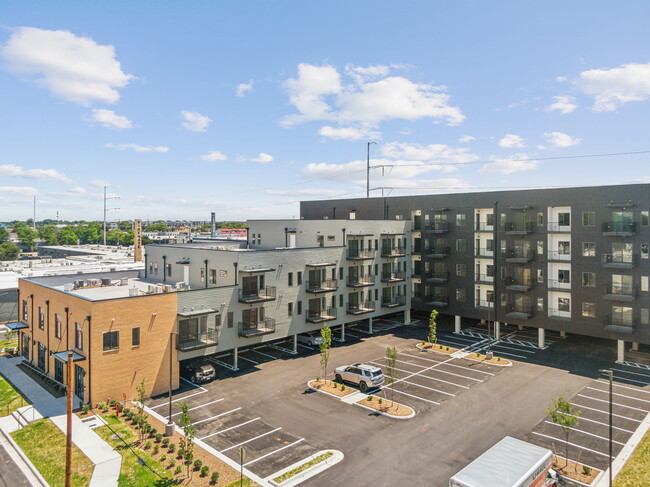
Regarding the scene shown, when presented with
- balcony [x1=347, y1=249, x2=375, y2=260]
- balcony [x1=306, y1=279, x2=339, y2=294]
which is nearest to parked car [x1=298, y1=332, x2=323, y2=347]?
balcony [x1=306, y1=279, x2=339, y2=294]

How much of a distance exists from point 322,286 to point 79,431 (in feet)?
84.2

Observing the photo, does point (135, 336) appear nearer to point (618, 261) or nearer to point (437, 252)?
point (437, 252)

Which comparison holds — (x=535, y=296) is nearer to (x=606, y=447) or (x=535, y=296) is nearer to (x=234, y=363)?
(x=606, y=447)

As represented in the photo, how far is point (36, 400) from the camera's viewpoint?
30.8 m

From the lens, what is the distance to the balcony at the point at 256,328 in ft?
124

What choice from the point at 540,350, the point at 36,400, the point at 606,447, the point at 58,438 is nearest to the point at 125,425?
the point at 58,438

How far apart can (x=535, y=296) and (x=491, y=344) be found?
7.23 m

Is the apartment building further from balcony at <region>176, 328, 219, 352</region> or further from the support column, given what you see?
the support column

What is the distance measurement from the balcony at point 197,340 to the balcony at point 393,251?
24463 millimetres

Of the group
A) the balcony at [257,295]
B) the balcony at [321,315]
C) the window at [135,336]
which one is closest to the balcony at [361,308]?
the balcony at [321,315]

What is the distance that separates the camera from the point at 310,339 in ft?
149

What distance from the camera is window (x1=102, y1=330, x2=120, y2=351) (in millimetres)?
30312

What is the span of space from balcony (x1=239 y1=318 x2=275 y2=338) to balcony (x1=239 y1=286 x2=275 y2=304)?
6.93 ft

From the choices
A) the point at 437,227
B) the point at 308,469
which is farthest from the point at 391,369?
the point at 437,227
